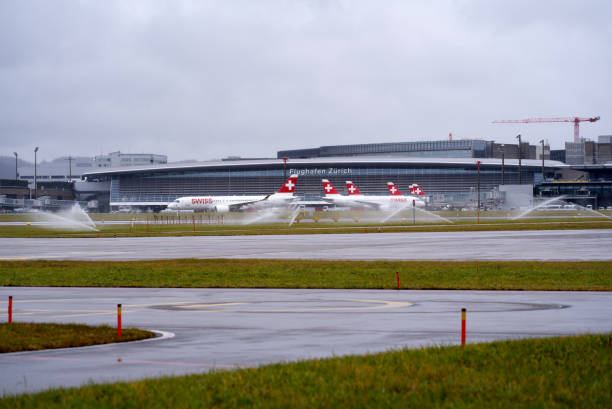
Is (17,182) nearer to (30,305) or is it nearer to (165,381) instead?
(30,305)

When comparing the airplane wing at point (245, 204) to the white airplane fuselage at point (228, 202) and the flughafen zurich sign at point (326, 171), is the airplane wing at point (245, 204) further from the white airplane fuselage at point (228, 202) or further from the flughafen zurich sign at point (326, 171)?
the flughafen zurich sign at point (326, 171)

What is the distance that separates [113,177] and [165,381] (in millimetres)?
187251

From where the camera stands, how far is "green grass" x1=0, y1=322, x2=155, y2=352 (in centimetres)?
1410

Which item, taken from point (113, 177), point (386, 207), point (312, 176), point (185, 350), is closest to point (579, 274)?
point (185, 350)

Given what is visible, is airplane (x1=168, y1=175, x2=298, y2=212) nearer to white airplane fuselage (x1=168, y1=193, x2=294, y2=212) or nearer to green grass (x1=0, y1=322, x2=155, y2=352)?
white airplane fuselage (x1=168, y1=193, x2=294, y2=212)

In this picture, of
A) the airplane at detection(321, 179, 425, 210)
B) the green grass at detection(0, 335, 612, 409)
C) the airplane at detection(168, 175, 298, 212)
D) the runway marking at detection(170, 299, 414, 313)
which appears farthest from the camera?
the airplane at detection(168, 175, 298, 212)

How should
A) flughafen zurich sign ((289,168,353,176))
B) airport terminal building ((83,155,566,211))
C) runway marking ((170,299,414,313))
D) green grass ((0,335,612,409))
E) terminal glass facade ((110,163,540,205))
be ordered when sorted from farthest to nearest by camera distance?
flughafen zurich sign ((289,168,353,176))
terminal glass facade ((110,163,540,205))
airport terminal building ((83,155,566,211))
runway marking ((170,299,414,313))
green grass ((0,335,612,409))

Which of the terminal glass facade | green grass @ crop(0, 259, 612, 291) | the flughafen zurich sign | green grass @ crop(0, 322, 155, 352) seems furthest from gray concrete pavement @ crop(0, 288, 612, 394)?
the flughafen zurich sign

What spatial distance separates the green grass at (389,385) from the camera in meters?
9.09

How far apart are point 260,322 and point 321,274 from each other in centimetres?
1286

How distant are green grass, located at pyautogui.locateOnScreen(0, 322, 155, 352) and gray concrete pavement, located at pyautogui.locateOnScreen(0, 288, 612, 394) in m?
0.57

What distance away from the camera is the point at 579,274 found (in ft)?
92.7

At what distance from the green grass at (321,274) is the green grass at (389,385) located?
13.8 metres

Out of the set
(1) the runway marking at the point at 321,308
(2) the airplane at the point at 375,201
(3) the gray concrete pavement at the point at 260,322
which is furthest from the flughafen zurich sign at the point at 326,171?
(1) the runway marking at the point at 321,308
